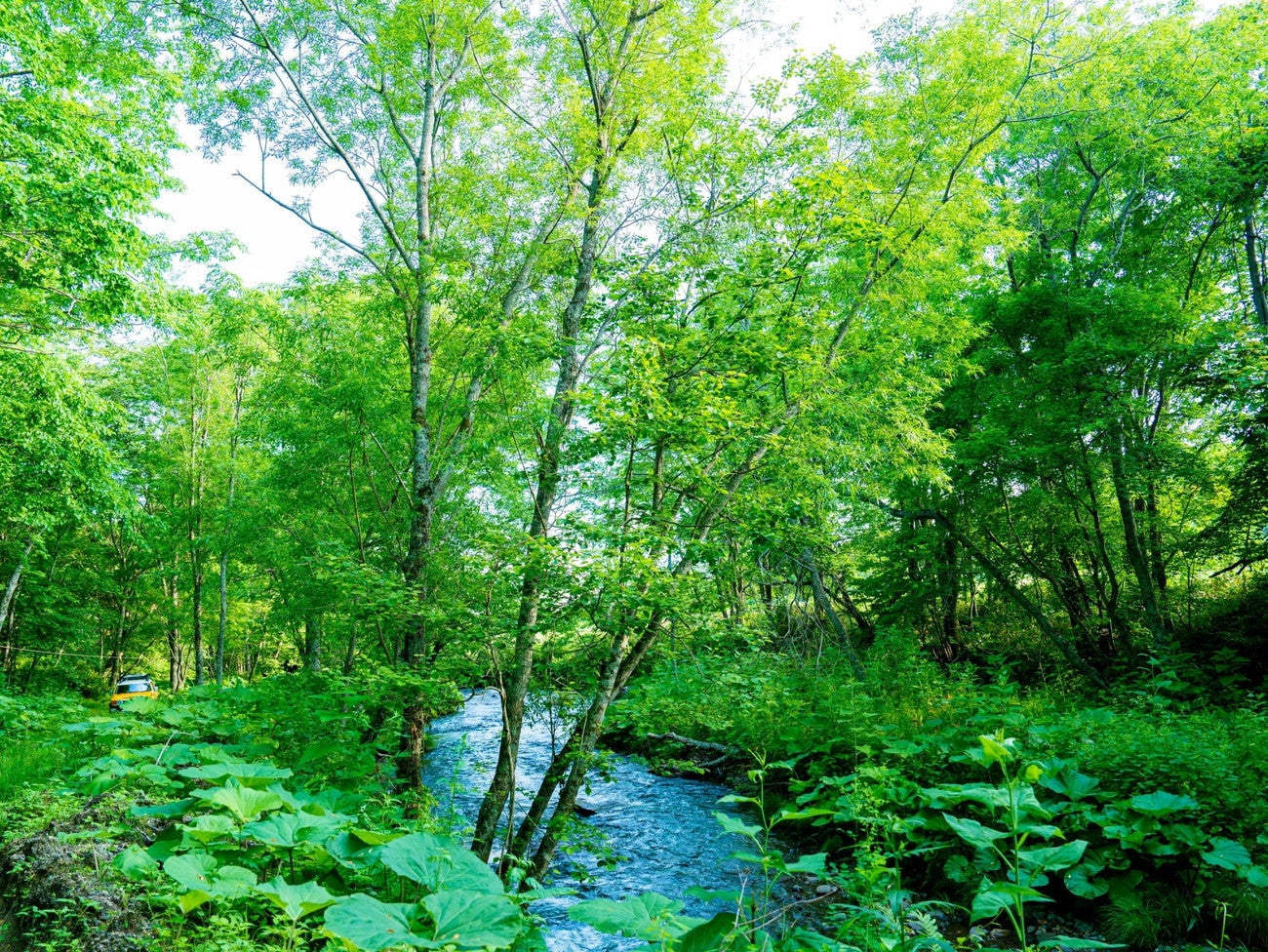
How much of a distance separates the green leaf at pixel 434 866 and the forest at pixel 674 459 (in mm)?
22

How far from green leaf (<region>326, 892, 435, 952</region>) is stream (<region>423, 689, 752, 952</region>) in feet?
8.55

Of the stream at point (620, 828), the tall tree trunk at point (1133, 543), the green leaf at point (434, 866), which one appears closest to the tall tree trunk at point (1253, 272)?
the tall tree trunk at point (1133, 543)

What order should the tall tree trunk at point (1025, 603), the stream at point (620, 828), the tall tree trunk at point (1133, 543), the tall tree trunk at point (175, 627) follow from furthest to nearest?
the tall tree trunk at point (175, 627)
the tall tree trunk at point (1025, 603)
the tall tree trunk at point (1133, 543)
the stream at point (620, 828)

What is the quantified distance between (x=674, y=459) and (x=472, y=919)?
4615mm

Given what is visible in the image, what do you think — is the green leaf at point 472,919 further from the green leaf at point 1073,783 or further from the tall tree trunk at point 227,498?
the tall tree trunk at point 227,498

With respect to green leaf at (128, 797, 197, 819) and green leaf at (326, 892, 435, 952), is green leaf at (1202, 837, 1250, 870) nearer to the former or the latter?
green leaf at (326, 892, 435, 952)

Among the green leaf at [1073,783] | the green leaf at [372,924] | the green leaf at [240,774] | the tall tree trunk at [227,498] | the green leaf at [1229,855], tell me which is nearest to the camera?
the green leaf at [372,924]

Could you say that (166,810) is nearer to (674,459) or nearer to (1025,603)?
(674,459)

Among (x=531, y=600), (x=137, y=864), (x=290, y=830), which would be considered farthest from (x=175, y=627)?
(x=290, y=830)

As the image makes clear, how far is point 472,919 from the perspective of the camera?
152 centimetres

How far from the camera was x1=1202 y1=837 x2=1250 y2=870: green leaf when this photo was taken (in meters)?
3.96

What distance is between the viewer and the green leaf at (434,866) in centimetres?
175

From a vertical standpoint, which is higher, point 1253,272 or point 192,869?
point 1253,272

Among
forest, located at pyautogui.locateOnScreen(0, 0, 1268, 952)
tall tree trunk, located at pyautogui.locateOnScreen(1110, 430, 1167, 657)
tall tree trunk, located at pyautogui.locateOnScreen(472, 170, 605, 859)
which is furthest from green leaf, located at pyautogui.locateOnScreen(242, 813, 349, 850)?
tall tree trunk, located at pyautogui.locateOnScreen(1110, 430, 1167, 657)
